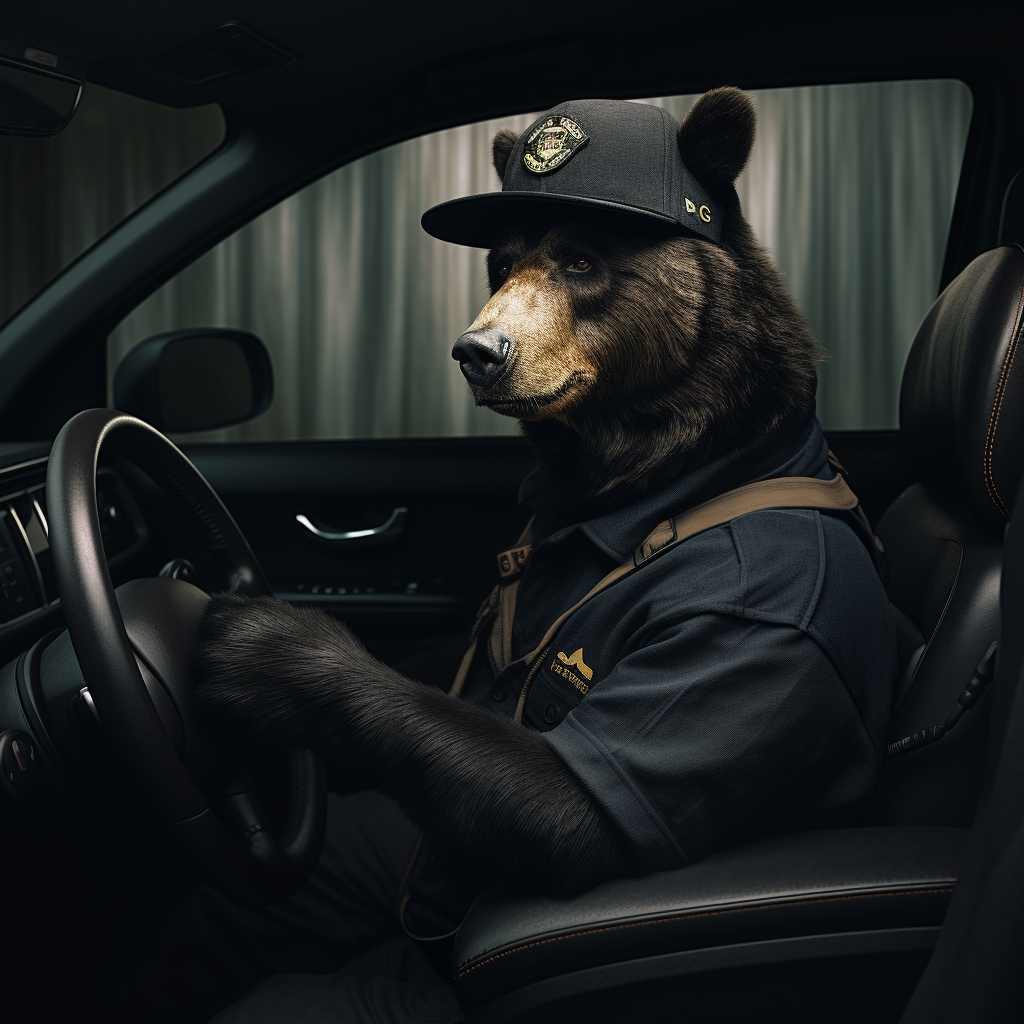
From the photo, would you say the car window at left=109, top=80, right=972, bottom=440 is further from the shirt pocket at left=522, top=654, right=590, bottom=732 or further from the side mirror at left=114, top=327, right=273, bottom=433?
the shirt pocket at left=522, top=654, right=590, bottom=732

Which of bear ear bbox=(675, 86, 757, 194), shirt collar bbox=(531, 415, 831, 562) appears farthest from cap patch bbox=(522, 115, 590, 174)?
shirt collar bbox=(531, 415, 831, 562)

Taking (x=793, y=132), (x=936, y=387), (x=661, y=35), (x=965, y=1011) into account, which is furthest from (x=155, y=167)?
(x=965, y=1011)

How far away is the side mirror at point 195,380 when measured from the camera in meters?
1.70

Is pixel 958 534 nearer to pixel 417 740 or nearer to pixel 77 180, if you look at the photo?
pixel 417 740

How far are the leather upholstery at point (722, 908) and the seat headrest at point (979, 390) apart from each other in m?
0.38

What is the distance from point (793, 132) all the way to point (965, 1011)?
243cm

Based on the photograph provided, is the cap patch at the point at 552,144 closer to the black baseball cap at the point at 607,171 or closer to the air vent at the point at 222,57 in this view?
the black baseball cap at the point at 607,171

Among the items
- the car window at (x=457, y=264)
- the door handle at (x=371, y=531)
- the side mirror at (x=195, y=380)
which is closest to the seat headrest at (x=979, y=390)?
the door handle at (x=371, y=531)

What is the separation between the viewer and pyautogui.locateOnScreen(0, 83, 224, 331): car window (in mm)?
3264

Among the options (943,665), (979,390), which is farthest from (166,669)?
(979,390)

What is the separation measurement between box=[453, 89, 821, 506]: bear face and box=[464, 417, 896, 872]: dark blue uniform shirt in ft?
0.18

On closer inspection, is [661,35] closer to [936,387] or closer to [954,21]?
[954,21]

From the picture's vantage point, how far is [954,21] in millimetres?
1374

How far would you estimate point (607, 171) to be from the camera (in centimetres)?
102
